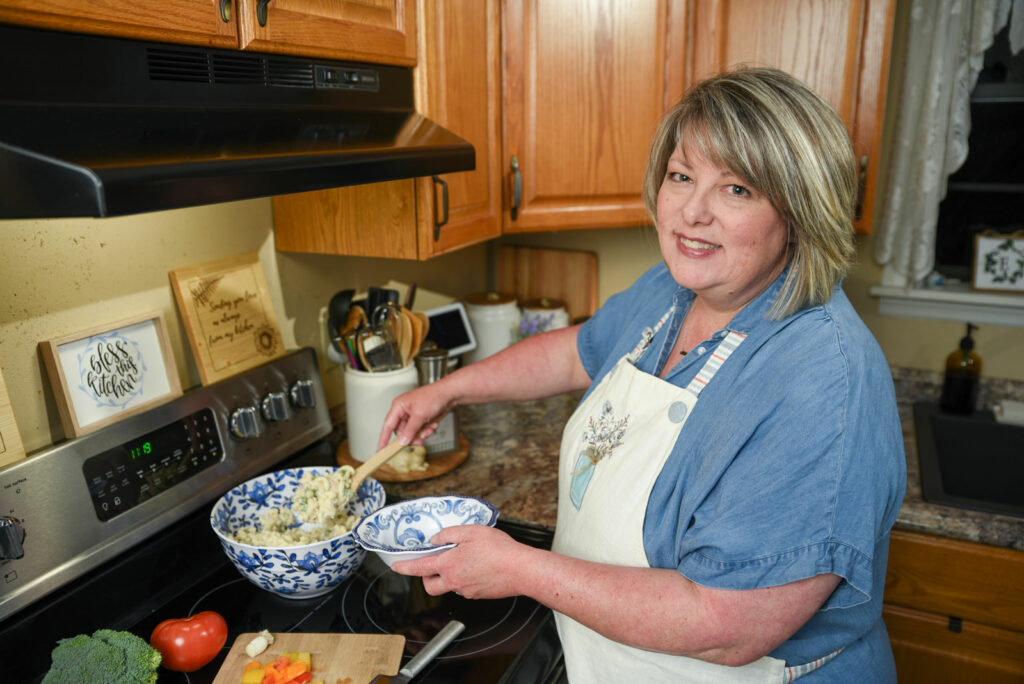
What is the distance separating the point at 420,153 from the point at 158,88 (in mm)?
357

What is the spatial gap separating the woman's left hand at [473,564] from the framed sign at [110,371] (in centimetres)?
54

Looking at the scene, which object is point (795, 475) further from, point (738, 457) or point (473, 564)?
point (473, 564)

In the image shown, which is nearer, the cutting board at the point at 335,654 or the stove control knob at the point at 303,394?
the cutting board at the point at 335,654

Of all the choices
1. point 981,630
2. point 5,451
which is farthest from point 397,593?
point 981,630

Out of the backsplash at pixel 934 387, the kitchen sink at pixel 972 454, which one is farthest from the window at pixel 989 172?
the kitchen sink at pixel 972 454

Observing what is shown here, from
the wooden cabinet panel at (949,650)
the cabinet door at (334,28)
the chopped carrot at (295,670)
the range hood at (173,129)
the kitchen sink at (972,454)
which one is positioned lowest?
the wooden cabinet panel at (949,650)

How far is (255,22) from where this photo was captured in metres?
0.97

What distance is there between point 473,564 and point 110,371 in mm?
661

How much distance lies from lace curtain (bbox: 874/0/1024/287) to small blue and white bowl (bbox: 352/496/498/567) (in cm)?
144

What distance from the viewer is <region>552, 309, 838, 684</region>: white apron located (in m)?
0.97

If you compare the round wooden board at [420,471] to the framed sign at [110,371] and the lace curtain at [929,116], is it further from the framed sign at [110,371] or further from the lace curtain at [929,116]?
the lace curtain at [929,116]

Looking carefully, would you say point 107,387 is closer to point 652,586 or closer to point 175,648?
point 175,648

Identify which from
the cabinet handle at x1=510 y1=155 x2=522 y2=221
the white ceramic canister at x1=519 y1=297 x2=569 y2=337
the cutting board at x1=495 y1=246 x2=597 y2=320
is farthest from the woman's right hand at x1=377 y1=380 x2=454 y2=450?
the cutting board at x1=495 y1=246 x2=597 y2=320

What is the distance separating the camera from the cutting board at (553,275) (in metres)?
2.29
